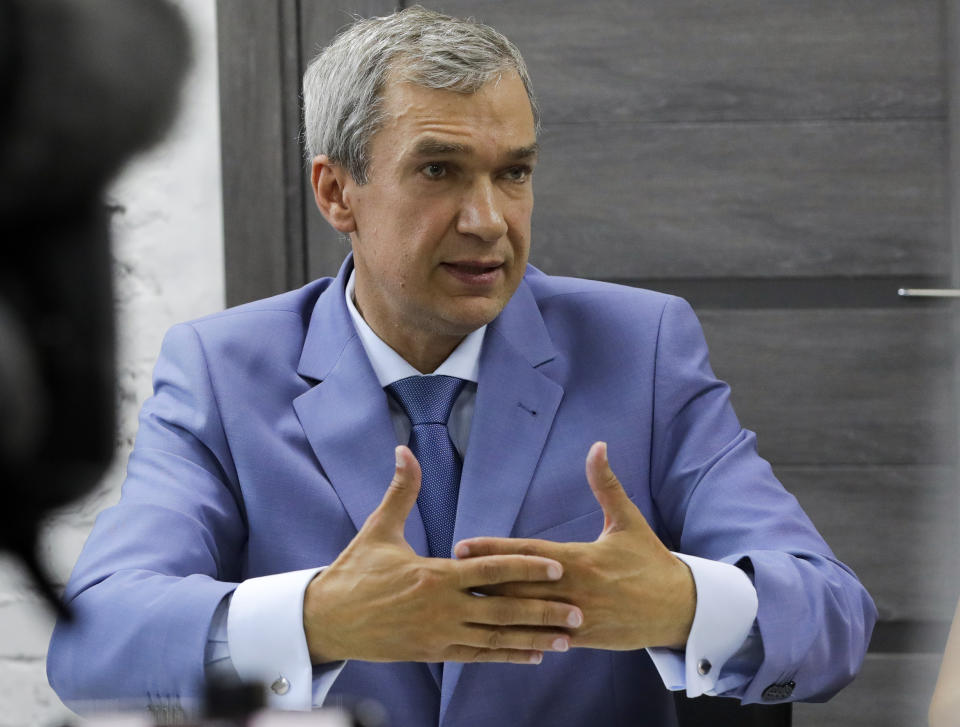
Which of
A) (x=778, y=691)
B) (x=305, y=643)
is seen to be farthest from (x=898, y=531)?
(x=305, y=643)

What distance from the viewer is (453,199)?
1.29 m

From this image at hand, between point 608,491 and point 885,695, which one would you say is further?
point 885,695

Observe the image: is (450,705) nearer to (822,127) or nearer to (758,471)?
(758,471)

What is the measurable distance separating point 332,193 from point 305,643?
66 cm

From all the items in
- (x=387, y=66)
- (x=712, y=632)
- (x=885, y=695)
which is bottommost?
(x=885, y=695)

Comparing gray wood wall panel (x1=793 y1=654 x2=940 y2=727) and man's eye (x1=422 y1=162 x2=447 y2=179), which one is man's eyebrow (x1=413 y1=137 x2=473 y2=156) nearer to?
man's eye (x1=422 y1=162 x2=447 y2=179)

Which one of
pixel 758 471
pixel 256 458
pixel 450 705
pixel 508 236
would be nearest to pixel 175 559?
pixel 256 458

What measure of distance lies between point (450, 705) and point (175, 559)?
1.05 feet

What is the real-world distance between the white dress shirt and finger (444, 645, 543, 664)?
11cm

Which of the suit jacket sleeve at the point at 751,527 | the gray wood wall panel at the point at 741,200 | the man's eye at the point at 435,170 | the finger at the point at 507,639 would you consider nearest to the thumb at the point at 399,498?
the finger at the point at 507,639

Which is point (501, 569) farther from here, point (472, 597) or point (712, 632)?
point (712, 632)

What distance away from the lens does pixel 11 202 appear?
0.24 metres

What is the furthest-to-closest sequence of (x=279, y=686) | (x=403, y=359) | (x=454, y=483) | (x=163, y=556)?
(x=403, y=359) < (x=454, y=483) < (x=163, y=556) < (x=279, y=686)

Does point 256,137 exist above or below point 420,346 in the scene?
above
